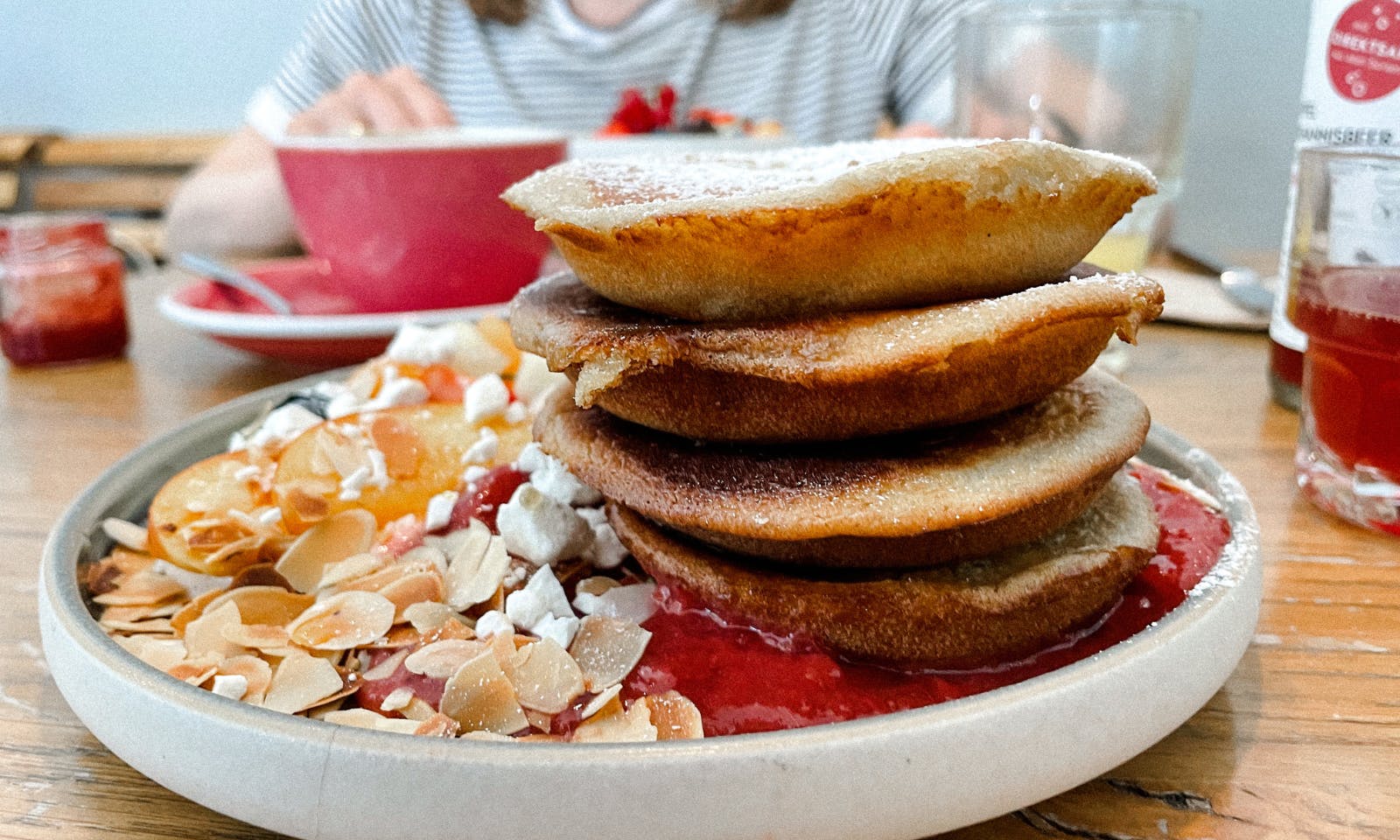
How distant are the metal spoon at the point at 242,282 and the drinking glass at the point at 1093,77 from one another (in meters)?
1.07

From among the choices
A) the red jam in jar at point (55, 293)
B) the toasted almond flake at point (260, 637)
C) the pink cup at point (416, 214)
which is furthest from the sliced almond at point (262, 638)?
the red jam in jar at point (55, 293)

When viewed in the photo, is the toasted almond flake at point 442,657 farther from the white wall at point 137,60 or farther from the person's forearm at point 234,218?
the white wall at point 137,60

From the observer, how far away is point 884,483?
0.52 meters

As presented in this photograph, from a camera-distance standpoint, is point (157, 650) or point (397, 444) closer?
point (157, 650)

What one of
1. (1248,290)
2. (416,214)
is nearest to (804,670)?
(416,214)

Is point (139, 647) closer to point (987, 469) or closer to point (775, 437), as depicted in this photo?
point (775, 437)

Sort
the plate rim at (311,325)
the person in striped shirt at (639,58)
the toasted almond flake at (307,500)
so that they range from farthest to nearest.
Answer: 1. the person in striped shirt at (639,58)
2. the plate rim at (311,325)
3. the toasted almond flake at (307,500)

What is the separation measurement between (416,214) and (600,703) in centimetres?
105

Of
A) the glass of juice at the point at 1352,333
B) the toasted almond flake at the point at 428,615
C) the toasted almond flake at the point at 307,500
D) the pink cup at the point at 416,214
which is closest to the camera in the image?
the toasted almond flake at the point at 428,615

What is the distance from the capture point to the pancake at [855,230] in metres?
0.50

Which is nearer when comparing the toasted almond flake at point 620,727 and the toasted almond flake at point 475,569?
the toasted almond flake at point 620,727

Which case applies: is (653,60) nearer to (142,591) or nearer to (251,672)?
(142,591)

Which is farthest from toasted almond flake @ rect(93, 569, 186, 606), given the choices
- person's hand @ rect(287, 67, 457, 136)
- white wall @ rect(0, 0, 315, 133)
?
white wall @ rect(0, 0, 315, 133)

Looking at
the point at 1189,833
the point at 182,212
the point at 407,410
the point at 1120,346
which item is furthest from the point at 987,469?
the point at 182,212
